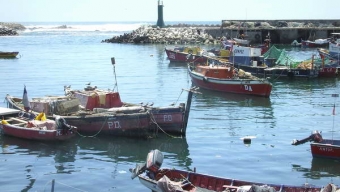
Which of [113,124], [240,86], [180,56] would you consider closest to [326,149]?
[113,124]

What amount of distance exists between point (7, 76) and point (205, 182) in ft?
131

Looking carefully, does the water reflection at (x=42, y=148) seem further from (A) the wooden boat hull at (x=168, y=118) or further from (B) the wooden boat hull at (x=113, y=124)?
(A) the wooden boat hull at (x=168, y=118)

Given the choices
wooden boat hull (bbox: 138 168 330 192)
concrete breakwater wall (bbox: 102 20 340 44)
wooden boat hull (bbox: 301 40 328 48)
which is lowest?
wooden boat hull (bbox: 301 40 328 48)

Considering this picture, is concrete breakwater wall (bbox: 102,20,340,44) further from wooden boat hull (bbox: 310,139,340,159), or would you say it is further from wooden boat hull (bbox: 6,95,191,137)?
wooden boat hull (bbox: 310,139,340,159)

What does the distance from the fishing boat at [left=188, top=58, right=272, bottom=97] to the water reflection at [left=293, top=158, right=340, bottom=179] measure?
55.1ft

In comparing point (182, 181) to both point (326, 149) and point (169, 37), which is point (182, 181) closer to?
point (326, 149)

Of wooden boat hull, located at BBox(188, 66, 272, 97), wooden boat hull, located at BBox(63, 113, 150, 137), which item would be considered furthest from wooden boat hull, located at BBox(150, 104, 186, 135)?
wooden boat hull, located at BBox(188, 66, 272, 97)

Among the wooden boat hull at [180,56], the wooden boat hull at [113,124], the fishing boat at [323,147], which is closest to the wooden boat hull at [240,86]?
the wooden boat hull at [113,124]

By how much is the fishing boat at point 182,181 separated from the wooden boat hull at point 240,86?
21773mm

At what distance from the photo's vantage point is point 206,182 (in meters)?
17.9

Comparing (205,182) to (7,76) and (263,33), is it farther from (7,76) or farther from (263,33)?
(263,33)

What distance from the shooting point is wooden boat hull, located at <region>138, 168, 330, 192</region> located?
656 inches

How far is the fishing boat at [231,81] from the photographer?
1556 inches

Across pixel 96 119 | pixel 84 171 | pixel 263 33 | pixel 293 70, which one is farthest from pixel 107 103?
pixel 263 33
